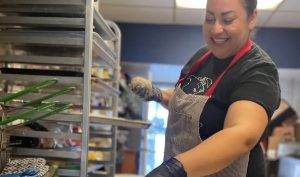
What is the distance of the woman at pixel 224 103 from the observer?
0.80 metres

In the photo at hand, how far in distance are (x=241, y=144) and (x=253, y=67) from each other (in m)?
0.31

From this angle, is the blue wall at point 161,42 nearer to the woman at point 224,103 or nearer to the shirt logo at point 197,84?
the woman at point 224,103

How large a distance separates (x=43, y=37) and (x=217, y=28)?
0.62 meters

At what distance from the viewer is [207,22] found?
114 centimetres

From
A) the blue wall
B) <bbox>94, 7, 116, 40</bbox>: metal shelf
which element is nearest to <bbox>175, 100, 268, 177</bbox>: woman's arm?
<bbox>94, 7, 116, 40</bbox>: metal shelf

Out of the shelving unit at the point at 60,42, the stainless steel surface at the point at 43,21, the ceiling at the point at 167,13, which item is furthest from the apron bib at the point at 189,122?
the ceiling at the point at 167,13

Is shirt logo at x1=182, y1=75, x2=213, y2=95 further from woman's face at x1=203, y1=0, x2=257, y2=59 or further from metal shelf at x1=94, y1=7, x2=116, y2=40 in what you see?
metal shelf at x1=94, y1=7, x2=116, y2=40

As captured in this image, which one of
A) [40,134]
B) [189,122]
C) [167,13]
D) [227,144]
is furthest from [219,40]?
[167,13]

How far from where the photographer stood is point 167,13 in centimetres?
380

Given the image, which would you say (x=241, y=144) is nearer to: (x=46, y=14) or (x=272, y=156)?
(x=46, y=14)

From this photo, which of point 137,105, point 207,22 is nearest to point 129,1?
point 137,105

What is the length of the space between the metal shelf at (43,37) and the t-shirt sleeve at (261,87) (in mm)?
580

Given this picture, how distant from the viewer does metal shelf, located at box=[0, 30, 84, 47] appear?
4.11 feet

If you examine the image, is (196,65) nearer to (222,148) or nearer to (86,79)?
(86,79)
